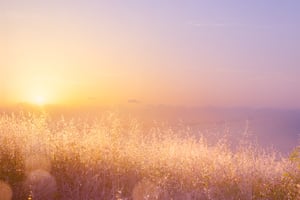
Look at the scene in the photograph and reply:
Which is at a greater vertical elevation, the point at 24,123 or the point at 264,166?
the point at 24,123

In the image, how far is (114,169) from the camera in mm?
9898

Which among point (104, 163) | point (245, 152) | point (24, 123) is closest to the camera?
point (104, 163)

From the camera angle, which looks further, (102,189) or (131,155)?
(131,155)

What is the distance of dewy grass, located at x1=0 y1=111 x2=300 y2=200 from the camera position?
908cm

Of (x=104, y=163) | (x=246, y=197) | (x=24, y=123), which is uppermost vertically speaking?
(x=24, y=123)

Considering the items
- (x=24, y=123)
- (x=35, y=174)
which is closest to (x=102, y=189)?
(x=35, y=174)

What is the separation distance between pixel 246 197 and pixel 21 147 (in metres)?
5.54

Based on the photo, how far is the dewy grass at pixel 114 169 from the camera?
9078mm

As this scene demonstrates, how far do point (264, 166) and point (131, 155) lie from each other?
3.83 metres

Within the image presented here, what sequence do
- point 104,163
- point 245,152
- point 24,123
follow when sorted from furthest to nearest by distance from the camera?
point 245,152, point 24,123, point 104,163

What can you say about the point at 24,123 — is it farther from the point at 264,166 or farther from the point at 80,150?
the point at 264,166

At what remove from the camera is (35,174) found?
30.3 ft

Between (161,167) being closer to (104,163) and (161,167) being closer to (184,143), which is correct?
(104,163)

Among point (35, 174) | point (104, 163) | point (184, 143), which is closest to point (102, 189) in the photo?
point (104, 163)
